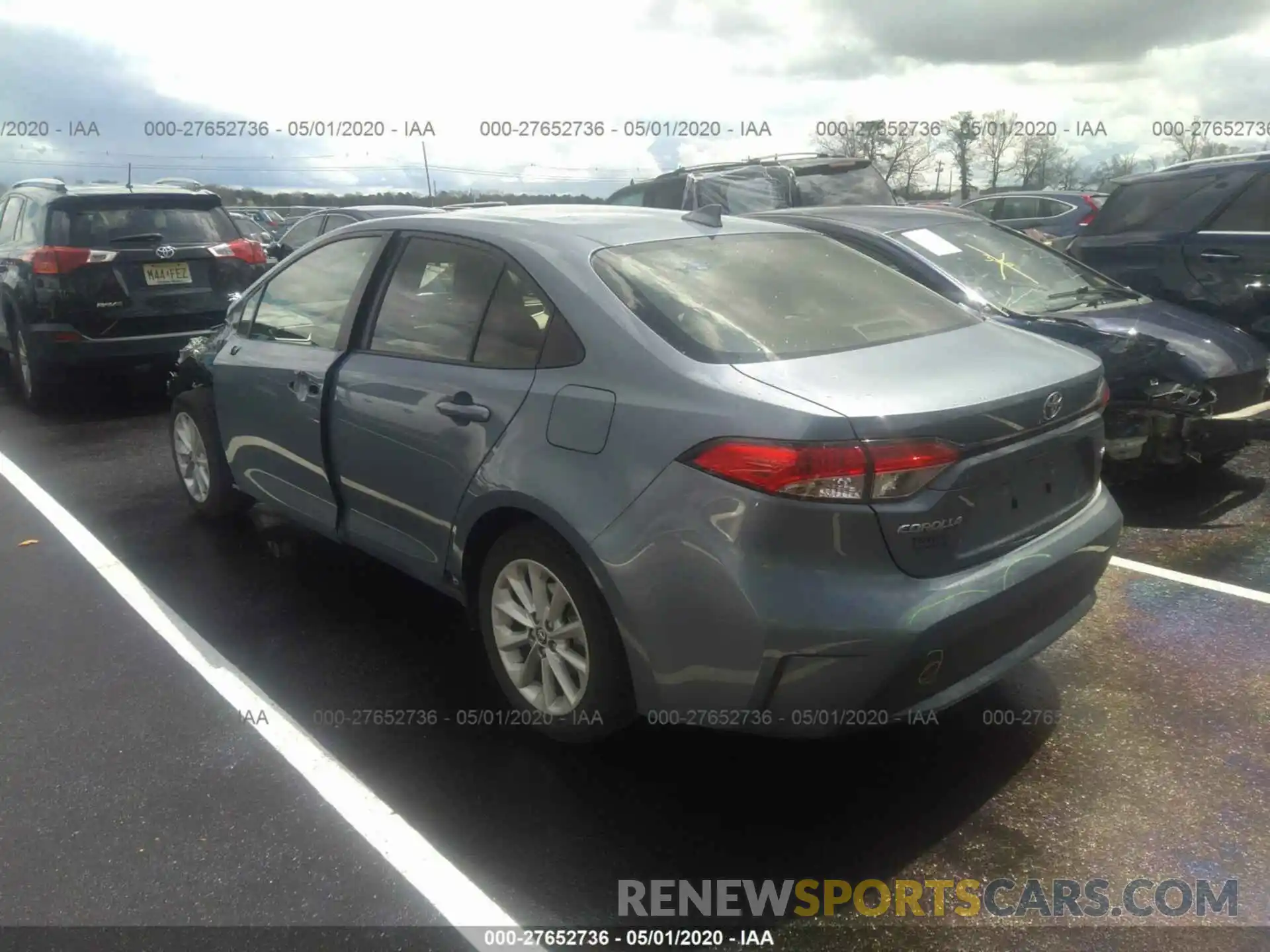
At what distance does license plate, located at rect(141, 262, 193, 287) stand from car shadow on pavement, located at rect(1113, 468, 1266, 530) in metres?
6.99

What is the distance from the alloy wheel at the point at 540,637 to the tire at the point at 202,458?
8.15 ft

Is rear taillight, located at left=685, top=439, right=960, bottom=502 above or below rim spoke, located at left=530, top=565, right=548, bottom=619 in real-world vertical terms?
above

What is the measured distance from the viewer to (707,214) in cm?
385

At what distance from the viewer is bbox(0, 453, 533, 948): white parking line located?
2.63 meters

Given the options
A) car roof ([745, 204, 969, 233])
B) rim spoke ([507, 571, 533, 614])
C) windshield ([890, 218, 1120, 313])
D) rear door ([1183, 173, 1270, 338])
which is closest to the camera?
rim spoke ([507, 571, 533, 614])

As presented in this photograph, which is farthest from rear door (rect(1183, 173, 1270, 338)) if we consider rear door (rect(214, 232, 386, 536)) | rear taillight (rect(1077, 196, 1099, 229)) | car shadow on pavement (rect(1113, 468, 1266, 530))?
rear taillight (rect(1077, 196, 1099, 229))

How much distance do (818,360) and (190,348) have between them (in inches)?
153

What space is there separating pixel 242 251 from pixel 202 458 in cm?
400

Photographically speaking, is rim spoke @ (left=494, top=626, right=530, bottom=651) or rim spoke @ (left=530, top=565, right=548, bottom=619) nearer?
rim spoke @ (left=530, top=565, right=548, bottom=619)

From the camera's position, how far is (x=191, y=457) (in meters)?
5.61

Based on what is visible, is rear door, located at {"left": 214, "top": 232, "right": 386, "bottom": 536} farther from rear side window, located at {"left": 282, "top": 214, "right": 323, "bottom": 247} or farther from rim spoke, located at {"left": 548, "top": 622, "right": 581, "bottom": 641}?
rear side window, located at {"left": 282, "top": 214, "right": 323, "bottom": 247}

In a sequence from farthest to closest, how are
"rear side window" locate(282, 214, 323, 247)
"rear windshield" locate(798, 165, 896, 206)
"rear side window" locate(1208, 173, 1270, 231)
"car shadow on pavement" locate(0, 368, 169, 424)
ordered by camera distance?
"rear side window" locate(282, 214, 323, 247), "rear windshield" locate(798, 165, 896, 206), "car shadow on pavement" locate(0, 368, 169, 424), "rear side window" locate(1208, 173, 1270, 231)

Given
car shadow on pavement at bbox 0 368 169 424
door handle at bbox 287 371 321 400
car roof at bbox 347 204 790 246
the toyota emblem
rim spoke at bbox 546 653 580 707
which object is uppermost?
car roof at bbox 347 204 790 246

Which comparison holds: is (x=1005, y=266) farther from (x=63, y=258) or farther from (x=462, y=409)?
(x=63, y=258)
